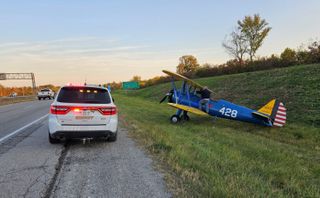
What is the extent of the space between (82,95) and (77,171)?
2839mm

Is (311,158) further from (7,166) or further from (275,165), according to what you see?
(7,166)

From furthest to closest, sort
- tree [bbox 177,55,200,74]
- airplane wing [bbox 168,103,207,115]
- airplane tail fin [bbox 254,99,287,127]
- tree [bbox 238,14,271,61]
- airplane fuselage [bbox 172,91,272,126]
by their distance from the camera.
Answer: tree [bbox 177,55,200,74] < tree [bbox 238,14,271,61] < airplane wing [bbox 168,103,207,115] < airplane fuselage [bbox 172,91,272,126] < airplane tail fin [bbox 254,99,287,127]

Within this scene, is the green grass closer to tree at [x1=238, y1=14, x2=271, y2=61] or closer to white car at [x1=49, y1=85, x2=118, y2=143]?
white car at [x1=49, y1=85, x2=118, y2=143]

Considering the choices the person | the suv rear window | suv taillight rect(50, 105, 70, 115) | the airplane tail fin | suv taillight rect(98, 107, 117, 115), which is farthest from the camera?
the person

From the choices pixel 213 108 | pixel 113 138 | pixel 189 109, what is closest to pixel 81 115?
pixel 113 138

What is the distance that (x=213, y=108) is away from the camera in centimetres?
1302

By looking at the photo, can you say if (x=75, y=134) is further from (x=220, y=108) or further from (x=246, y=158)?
(x=220, y=108)

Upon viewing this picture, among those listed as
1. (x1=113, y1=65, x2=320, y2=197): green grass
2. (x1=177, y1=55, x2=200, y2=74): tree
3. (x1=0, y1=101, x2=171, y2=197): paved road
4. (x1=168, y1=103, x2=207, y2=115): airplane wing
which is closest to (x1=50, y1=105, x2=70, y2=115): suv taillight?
(x1=0, y1=101, x2=171, y2=197): paved road

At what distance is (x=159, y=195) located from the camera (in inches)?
155

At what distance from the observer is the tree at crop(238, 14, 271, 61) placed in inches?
2530

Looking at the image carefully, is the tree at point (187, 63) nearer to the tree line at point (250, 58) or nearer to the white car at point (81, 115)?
the tree line at point (250, 58)

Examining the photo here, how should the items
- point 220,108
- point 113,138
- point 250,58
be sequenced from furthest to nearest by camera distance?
point 250,58 < point 220,108 < point 113,138

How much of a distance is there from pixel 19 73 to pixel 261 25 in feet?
231

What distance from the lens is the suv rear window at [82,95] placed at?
727cm
